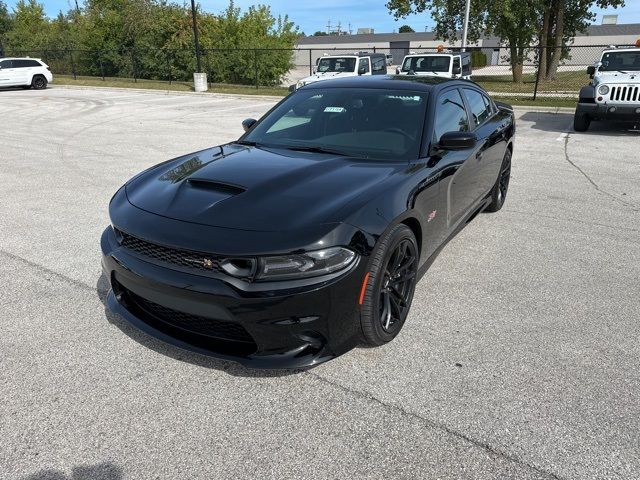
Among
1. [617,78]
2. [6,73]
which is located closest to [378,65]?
[617,78]

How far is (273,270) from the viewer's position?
2.48 meters

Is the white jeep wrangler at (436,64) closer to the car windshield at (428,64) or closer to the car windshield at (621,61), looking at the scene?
the car windshield at (428,64)

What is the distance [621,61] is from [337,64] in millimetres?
10077

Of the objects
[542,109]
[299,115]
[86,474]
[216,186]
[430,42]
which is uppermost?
[430,42]

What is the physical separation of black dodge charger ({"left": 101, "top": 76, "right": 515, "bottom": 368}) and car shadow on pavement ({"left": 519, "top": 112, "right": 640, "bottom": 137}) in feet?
30.9

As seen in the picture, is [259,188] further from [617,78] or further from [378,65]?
[378,65]

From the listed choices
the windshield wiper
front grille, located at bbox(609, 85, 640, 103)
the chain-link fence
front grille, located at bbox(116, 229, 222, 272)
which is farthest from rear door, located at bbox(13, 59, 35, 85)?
front grille, located at bbox(116, 229, 222, 272)

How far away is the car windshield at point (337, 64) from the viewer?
18875 millimetres

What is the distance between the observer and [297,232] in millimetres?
2531

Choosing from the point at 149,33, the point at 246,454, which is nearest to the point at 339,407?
the point at 246,454

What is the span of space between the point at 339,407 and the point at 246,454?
1.78 feet

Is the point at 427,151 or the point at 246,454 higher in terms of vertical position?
the point at 427,151

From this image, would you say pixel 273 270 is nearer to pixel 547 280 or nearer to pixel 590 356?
pixel 590 356

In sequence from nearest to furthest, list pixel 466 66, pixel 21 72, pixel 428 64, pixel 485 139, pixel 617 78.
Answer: pixel 485 139 < pixel 617 78 < pixel 428 64 < pixel 466 66 < pixel 21 72
